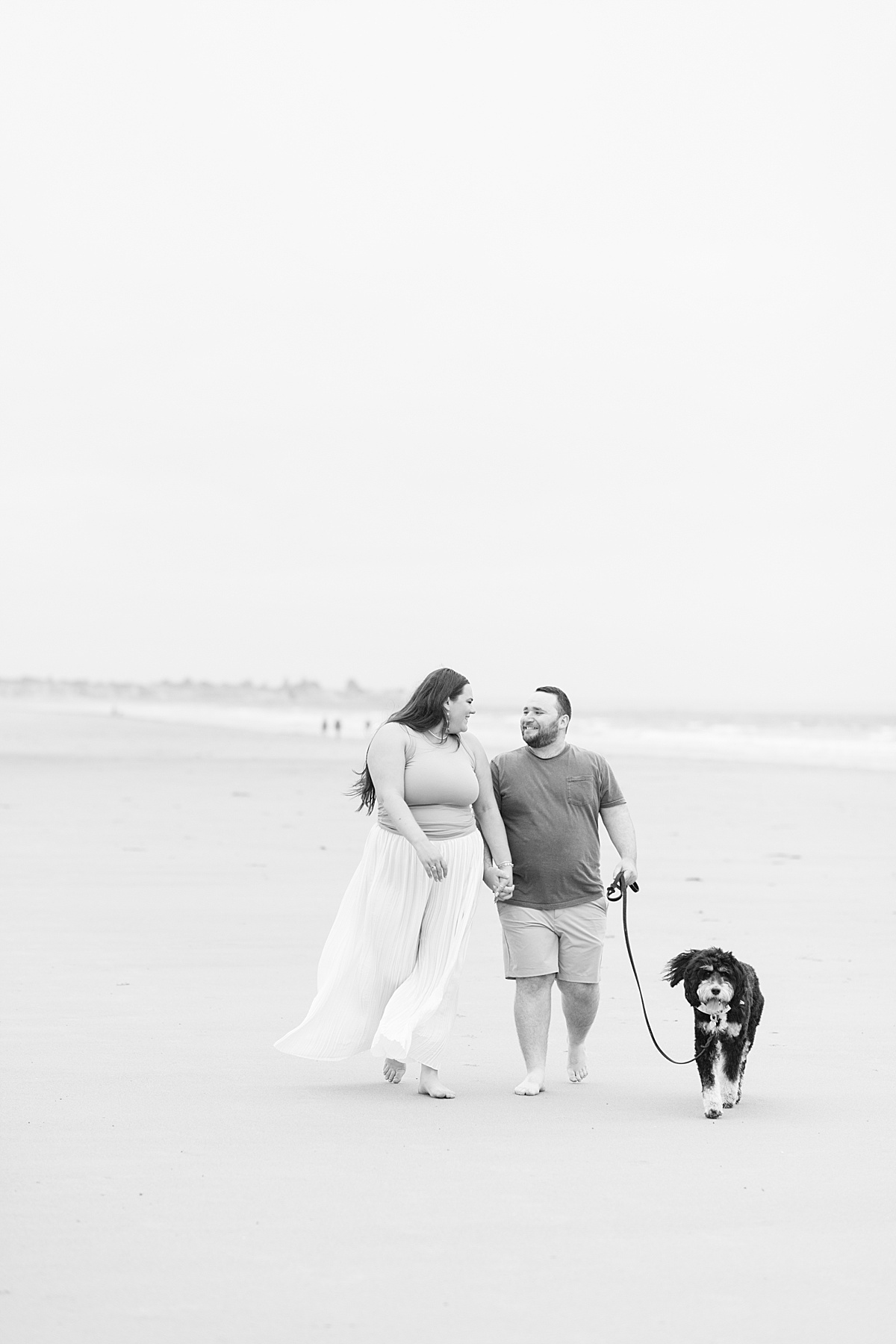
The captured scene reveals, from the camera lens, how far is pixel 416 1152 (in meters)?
4.93

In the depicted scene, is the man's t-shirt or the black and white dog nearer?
the black and white dog

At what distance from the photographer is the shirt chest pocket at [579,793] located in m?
6.14

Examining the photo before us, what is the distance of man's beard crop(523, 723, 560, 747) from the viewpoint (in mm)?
6102

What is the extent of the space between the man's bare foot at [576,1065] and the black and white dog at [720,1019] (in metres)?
0.65

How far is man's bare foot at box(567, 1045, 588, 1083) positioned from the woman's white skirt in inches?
21.2

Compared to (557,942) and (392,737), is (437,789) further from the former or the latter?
(557,942)

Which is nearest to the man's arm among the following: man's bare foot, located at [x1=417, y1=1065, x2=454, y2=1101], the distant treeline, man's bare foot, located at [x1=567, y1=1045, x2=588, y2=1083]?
man's bare foot, located at [x1=567, y1=1045, x2=588, y2=1083]

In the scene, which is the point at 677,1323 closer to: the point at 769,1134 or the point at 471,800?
the point at 769,1134

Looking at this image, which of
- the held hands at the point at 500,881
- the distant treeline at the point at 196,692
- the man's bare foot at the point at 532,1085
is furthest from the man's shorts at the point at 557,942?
the distant treeline at the point at 196,692

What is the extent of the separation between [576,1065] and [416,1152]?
4.18 ft

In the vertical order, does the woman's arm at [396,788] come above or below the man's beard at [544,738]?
below

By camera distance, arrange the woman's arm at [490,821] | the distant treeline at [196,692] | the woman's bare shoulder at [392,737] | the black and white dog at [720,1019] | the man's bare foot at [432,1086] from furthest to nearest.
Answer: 1. the distant treeline at [196,692]
2. the woman's arm at [490,821]
3. the woman's bare shoulder at [392,737]
4. the man's bare foot at [432,1086]
5. the black and white dog at [720,1019]

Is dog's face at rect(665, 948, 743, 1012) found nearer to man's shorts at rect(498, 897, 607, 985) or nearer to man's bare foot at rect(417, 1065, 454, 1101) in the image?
man's shorts at rect(498, 897, 607, 985)

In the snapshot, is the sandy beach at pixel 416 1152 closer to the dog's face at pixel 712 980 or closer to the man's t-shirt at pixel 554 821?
the dog's face at pixel 712 980
